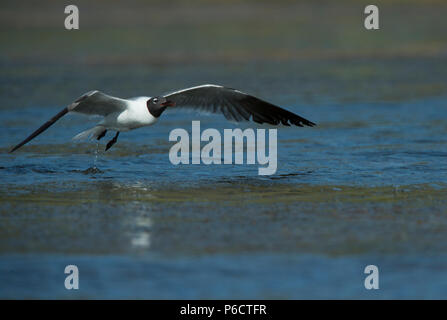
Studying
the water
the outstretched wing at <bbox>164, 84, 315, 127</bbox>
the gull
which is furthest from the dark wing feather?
the outstretched wing at <bbox>164, 84, 315, 127</bbox>

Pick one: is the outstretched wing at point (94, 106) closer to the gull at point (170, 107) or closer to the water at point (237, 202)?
the gull at point (170, 107)

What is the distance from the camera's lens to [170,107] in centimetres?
1063

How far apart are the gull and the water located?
19.5 inches

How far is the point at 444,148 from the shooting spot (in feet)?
36.1

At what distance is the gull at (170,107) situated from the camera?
31.8 ft

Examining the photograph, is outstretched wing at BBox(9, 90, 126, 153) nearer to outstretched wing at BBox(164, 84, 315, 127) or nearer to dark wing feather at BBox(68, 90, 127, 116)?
dark wing feather at BBox(68, 90, 127, 116)

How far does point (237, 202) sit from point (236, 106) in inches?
109

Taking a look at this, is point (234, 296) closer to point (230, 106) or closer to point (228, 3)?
point (230, 106)

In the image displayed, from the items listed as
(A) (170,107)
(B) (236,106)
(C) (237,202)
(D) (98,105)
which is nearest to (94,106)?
(D) (98,105)

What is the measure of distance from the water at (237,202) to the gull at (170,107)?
1.63 feet

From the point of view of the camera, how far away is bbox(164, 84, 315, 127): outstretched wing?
421 inches

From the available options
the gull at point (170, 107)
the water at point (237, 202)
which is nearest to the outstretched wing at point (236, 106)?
the gull at point (170, 107)
